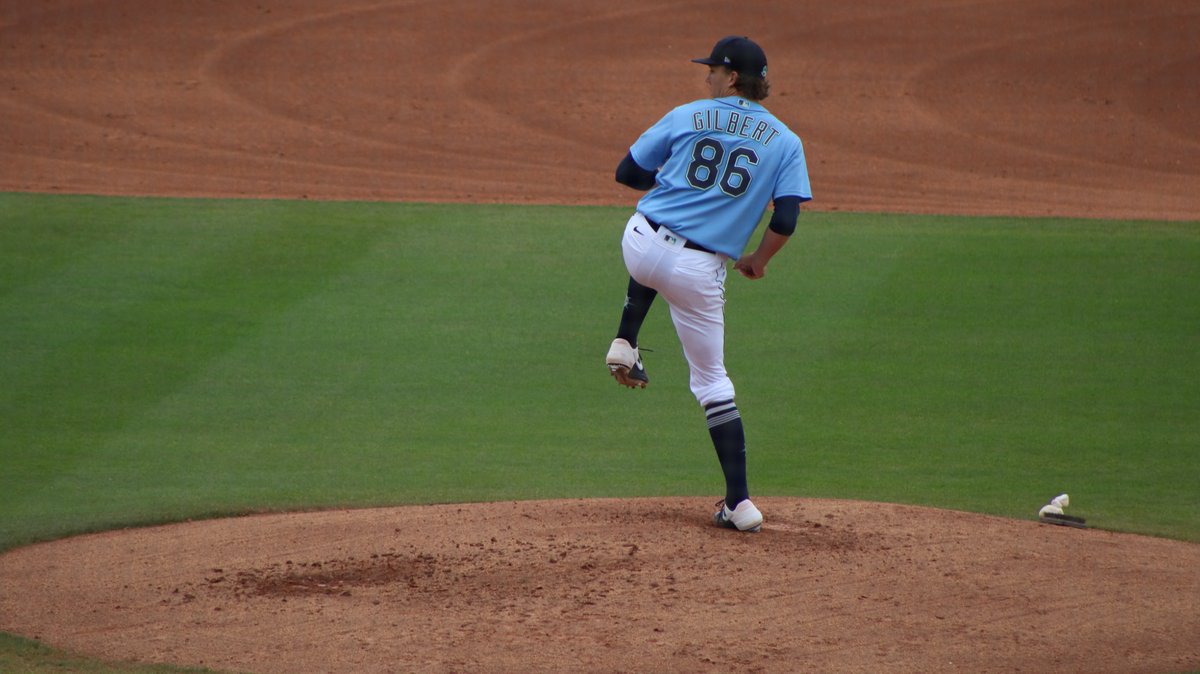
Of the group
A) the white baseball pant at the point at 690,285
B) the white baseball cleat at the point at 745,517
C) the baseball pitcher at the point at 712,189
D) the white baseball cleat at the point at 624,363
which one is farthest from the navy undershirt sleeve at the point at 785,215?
the white baseball cleat at the point at 745,517

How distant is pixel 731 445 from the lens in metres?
5.72

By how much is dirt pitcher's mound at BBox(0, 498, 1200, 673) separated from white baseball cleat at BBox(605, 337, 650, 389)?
63cm

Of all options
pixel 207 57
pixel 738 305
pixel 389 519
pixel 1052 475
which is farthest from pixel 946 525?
pixel 207 57

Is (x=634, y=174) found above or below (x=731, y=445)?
above

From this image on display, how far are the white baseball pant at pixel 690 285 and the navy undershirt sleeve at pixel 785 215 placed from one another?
0.28 metres

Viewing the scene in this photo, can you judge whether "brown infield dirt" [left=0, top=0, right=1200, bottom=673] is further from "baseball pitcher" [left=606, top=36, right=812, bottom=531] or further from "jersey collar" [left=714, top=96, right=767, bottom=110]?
"jersey collar" [left=714, top=96, right=767, bottom=110]

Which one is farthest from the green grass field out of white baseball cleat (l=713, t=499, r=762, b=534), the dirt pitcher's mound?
white baseball cleat (l=713, t=499, r=762, b=534)

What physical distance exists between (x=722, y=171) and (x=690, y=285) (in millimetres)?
465

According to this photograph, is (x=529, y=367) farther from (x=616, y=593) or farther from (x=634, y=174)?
(x=616, y=593)

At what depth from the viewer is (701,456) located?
8039mm

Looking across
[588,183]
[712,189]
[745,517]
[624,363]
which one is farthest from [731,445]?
[588,183]

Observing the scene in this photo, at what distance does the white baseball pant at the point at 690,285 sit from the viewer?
5.48 meters

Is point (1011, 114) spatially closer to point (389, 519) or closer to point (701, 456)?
point (701, 456)

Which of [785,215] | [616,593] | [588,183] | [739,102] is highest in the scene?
[588,183]
